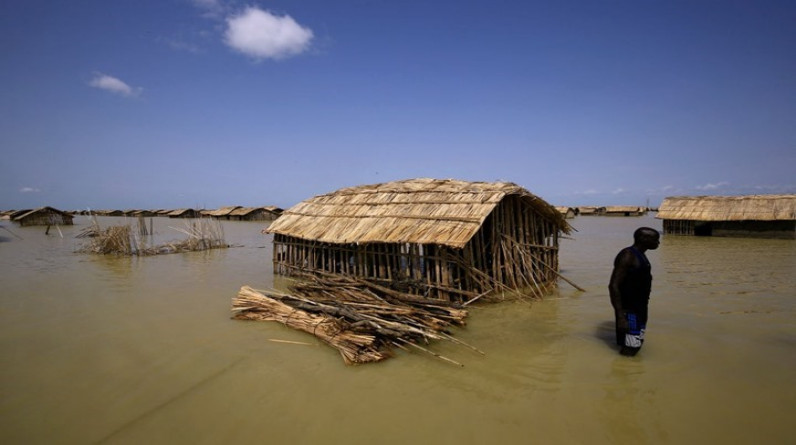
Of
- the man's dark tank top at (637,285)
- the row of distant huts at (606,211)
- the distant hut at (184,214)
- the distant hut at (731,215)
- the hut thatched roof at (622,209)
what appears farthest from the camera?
the distant hut at (184,214)

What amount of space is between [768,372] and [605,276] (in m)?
6.33

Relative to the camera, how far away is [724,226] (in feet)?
70.8

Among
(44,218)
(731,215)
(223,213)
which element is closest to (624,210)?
(731,215)

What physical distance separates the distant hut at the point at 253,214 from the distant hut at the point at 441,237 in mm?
33838

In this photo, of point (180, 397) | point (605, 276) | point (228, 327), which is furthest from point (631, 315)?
point (605, 276)

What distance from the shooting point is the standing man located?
4.62 m

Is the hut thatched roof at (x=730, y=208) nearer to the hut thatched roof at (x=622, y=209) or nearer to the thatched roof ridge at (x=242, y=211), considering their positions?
the hut thatched roof at (x=622, y=209)

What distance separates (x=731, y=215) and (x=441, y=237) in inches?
857

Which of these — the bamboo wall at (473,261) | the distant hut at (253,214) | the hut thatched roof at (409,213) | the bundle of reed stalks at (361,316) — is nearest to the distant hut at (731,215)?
the hut thatched roof at (409,213)

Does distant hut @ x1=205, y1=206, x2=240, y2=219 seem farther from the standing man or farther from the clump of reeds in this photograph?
the standing man

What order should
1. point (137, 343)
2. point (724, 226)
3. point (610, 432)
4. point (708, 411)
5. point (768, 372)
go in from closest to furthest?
point (610, 432) < point (708, 411) < point (768, 372) < point (137, 343) < point (724, 226)

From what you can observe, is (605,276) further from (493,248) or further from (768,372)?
(768,372)

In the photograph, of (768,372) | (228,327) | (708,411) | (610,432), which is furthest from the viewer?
(228,327)

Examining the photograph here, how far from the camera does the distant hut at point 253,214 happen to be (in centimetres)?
4206
